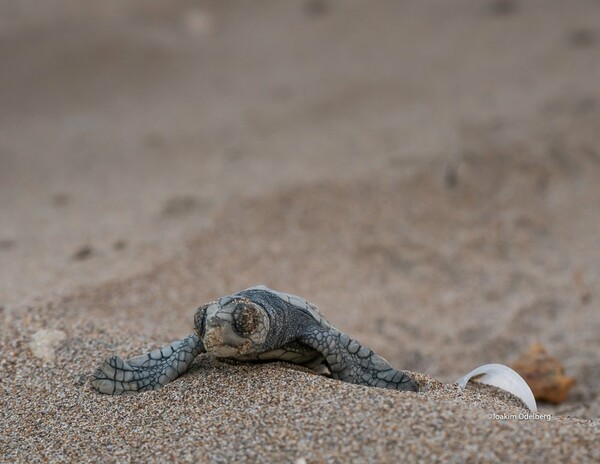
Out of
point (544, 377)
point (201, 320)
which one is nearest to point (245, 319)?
point (201, 320)

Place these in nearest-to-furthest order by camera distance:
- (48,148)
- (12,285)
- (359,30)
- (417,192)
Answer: (12,285), (417,192), (48,148), (359,30)

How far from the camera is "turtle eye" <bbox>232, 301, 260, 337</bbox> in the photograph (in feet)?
6.73

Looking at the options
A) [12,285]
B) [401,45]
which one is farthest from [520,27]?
[12,285]

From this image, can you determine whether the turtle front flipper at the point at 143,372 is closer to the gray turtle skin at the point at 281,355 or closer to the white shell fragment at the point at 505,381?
the gray turtle skin at the point at 281,355

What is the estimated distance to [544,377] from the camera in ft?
10.00

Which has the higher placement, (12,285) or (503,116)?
(503,116)

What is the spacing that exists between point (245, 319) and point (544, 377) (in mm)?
1597

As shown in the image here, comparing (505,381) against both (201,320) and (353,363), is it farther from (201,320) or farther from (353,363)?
(201,320)

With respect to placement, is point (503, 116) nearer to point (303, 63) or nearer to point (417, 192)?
point (417, 192)

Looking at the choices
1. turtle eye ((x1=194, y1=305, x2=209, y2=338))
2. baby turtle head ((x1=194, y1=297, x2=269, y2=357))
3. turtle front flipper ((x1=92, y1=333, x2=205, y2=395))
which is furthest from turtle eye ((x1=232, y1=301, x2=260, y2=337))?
turtle front flipper ((x1=92, y1=333, x2=205, y2=395))

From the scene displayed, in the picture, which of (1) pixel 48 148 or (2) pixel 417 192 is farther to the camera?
(1) pixel 48 148

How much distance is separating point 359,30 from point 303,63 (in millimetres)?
1081

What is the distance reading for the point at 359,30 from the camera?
9281 mm

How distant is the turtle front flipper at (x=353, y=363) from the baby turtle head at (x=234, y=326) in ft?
0.82
